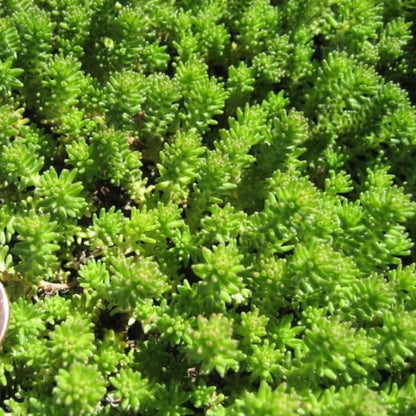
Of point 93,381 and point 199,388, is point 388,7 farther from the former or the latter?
point 93,381

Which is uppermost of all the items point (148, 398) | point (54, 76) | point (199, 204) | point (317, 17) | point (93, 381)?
point (317, 17)

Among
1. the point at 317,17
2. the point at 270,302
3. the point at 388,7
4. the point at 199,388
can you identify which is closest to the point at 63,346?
the point at 199,388

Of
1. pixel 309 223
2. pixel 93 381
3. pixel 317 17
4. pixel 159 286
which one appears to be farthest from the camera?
pixel 317 17

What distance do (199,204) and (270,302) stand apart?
64 cm

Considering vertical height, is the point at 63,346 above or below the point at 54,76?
below

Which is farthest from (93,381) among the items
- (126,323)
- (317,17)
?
(317,17)

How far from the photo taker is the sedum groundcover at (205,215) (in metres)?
2.67

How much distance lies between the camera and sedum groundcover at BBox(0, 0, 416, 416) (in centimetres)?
267

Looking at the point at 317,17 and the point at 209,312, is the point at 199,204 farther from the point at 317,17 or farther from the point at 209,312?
the point at 317,17

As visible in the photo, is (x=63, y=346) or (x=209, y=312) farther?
(x=209, y=312)

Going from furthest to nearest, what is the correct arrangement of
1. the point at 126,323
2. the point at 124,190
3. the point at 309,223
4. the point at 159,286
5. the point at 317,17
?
the point at 317,17 < the point at 124,190 < the point at 126,323 < the point at 309,223 < the point at 159,286

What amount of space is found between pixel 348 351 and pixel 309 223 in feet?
2.02

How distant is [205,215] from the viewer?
10.8 ft

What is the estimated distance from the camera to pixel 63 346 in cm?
256
